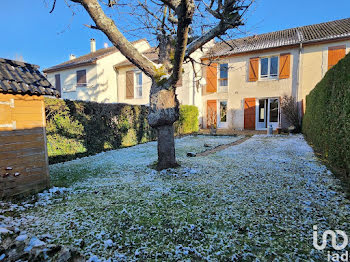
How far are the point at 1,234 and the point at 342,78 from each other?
552 centimetres

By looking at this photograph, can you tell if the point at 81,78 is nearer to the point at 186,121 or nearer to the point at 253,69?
the point at 186,121

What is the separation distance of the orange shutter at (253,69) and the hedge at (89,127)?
24.9 ft

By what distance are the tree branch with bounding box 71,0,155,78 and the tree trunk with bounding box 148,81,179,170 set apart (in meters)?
0.45

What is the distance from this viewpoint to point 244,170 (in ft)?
13.5

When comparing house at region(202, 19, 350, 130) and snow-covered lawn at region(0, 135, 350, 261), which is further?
house at region(202, 19, 350, 130)

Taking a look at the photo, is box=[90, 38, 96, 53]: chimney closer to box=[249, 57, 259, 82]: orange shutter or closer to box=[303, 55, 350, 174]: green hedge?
box=[249, 57, 259, 82]: orange shutter

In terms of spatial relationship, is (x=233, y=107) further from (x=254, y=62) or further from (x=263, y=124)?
(x=254, y=62)

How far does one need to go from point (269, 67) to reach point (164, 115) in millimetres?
11020

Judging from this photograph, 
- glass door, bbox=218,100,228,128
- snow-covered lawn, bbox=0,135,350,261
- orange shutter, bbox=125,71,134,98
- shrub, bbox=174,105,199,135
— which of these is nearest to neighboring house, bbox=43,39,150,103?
orange shutter, bbox=125,71,134,98

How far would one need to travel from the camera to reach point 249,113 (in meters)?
12.6

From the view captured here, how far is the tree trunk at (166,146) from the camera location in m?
4.14

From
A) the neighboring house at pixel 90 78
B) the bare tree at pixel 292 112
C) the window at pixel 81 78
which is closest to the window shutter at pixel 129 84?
the neighboring house at pixel 90 78

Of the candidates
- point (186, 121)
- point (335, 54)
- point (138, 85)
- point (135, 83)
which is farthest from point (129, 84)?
point (335, 54)

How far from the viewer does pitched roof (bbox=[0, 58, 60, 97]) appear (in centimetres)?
291
